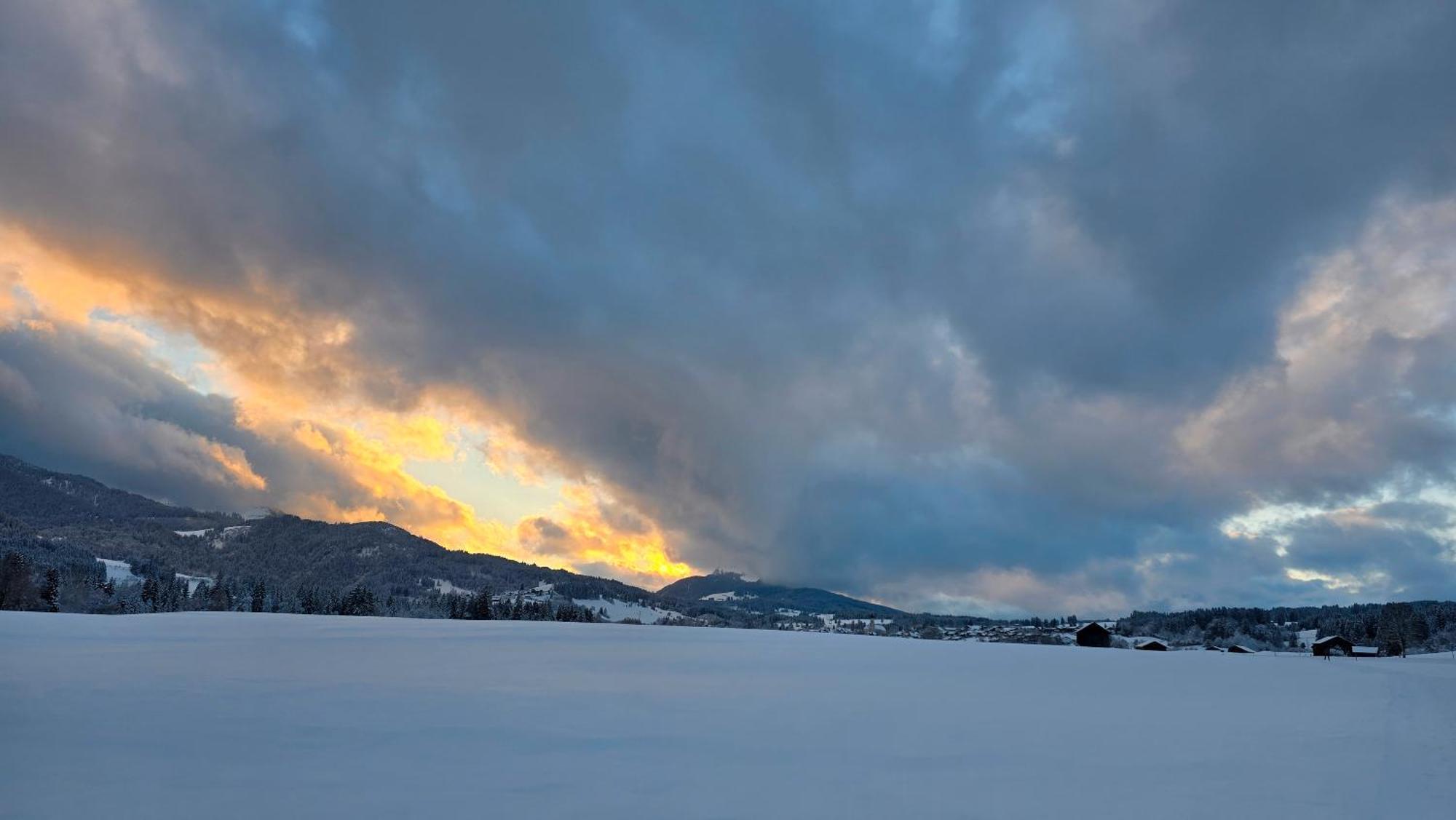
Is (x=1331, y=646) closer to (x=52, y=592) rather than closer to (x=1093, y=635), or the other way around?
(x=1093, y=635)

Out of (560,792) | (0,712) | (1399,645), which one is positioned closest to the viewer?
(560,792)

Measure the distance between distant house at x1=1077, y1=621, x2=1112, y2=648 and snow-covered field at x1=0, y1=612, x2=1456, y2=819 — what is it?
221 ft

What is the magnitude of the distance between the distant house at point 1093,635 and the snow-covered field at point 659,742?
6743 centimetres

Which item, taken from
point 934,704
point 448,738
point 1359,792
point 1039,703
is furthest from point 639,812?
point 1039,703

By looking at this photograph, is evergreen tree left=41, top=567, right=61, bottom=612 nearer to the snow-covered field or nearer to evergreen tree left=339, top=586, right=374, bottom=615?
evergreen tree left=339, top=586, right=374, bottom=615

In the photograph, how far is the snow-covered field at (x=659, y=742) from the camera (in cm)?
1112

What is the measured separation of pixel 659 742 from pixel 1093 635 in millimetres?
96886

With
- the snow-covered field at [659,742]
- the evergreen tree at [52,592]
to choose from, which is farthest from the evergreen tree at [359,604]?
the snow-covered field at [659,742]

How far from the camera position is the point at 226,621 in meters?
55.5

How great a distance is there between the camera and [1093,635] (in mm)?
97938

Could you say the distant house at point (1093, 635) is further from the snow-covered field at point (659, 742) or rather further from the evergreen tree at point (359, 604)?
the evergreen tree at point (359, 604)

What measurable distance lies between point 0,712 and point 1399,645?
15074cm

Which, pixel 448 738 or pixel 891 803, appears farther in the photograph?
pixel 448 738

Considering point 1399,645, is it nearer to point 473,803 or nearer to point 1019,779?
point 1019,779
